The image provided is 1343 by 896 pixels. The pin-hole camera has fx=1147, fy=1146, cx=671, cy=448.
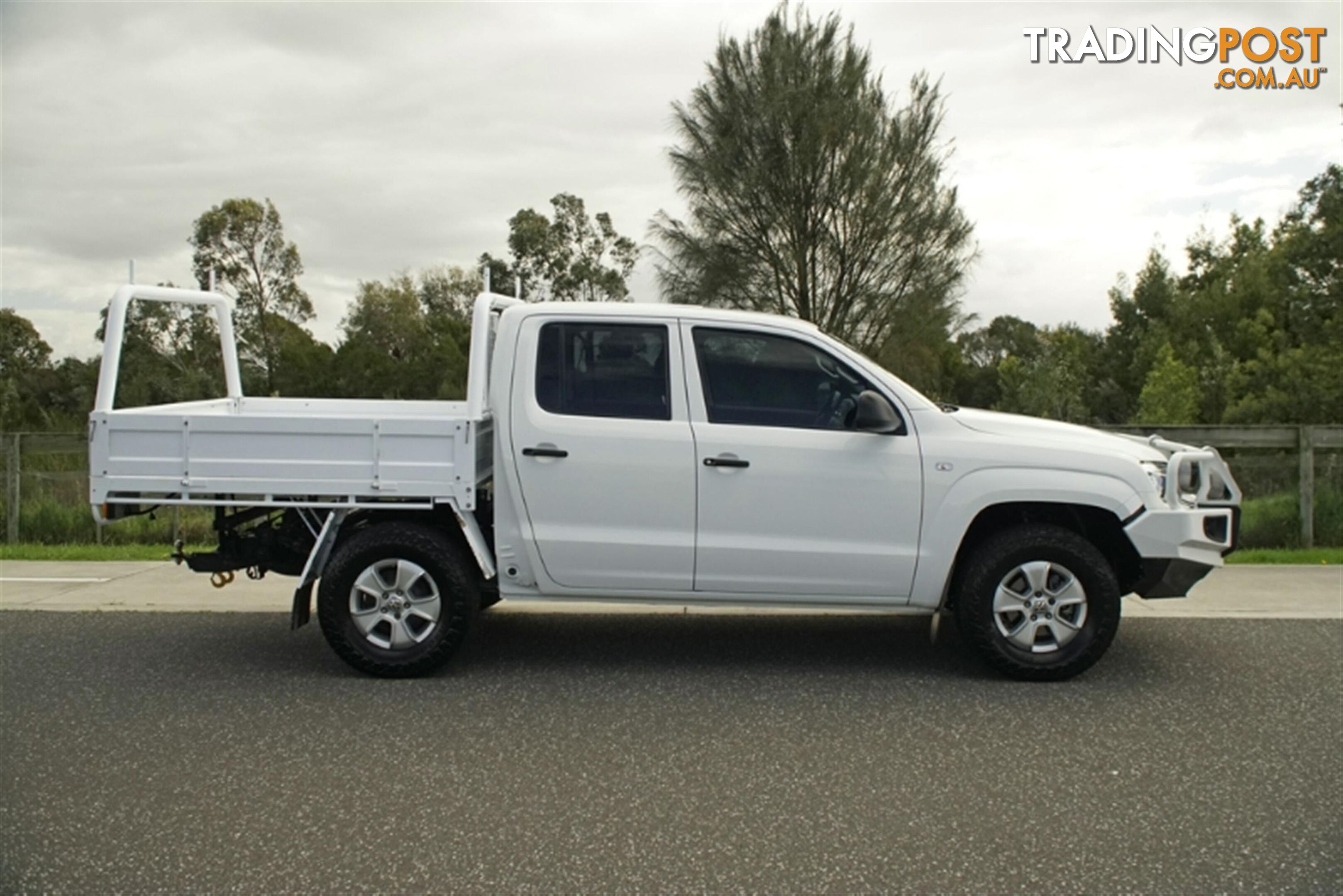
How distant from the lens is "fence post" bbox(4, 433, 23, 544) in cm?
1149

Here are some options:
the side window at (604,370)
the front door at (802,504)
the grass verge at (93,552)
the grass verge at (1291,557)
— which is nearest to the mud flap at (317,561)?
the side window at (604,370)

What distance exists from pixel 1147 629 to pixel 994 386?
5191cm

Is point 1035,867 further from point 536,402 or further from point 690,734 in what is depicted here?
point 536,402

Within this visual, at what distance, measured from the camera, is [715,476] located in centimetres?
611

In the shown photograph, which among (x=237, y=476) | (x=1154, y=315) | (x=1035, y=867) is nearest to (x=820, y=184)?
(x=237, y=476)

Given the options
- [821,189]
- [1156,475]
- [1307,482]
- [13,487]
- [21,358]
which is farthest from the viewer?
[21,358]

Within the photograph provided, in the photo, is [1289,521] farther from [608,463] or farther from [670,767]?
[670,767]

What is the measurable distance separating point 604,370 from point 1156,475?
10.1ft

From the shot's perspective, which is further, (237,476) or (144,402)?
(144,402)

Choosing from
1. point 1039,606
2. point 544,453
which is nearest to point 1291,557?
point 1039,606

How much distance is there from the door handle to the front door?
0.72m

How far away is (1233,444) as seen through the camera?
1045 cm

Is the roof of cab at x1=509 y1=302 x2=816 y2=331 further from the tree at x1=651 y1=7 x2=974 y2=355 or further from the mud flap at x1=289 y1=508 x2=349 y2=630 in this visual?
the tree at x1=651 y1=7 x2=974 y2=355

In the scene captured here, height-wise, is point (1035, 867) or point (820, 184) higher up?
point (820, 184)
